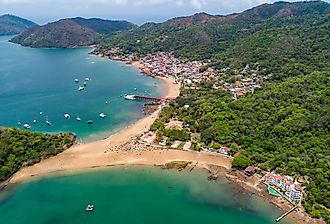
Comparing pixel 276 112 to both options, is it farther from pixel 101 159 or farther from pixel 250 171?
pixel 101 159

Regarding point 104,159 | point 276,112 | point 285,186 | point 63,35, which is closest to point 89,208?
point 104,159

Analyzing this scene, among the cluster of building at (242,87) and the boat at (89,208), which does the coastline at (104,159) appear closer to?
the boat at (89,208)

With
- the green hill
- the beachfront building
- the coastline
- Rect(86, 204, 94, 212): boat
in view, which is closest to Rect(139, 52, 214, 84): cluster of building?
the coastline

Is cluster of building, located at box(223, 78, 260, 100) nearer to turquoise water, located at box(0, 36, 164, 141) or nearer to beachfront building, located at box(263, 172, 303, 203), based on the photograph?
turquoise water, located at box(0, 36, 164, 141)

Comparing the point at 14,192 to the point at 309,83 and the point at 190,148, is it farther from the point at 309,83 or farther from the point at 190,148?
the point at 309,83

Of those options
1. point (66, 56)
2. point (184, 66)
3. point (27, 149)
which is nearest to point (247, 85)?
point (184, 66)

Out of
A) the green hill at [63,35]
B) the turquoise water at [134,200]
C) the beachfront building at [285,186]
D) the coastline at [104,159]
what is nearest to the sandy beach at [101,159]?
the coastline at [104,159]
